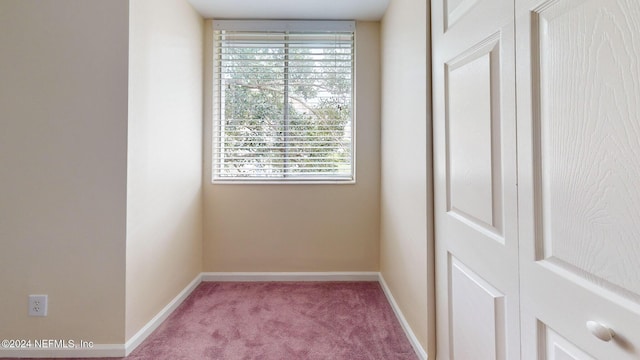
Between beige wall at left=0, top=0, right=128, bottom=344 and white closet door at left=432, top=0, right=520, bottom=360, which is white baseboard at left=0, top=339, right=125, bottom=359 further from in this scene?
white closet door at left=432, top=0, right=520, bottom=360

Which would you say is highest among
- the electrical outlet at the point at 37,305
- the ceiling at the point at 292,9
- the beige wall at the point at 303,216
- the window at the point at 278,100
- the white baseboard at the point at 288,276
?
the ceiling at the point at 292,9

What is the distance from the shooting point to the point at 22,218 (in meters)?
1.63

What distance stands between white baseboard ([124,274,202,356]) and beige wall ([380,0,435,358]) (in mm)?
1650

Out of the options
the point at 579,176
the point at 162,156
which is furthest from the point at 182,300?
the point at 579,176

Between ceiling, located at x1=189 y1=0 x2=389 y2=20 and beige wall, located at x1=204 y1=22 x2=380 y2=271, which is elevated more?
ceiling, located at x1=189 y1=0 x2=389 y2=20

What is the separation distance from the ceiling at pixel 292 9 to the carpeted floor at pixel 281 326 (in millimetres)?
2420

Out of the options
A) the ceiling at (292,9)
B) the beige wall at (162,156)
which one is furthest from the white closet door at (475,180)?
the beige wall at (162,156)

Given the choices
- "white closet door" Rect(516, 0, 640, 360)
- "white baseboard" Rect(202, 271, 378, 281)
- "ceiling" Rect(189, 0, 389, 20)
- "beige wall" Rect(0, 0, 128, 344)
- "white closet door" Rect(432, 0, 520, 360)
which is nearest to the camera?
"white closet door" Rect(516, 0, 640, 360)

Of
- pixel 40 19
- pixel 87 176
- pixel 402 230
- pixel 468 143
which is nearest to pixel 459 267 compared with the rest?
pixel 468 143

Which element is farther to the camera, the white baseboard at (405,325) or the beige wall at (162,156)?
the beige wall at (162,156)

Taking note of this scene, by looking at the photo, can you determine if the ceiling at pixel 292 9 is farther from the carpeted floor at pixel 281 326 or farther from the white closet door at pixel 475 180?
the carpeted floor at pixel 281 326

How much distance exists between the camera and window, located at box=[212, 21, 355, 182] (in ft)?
8.98

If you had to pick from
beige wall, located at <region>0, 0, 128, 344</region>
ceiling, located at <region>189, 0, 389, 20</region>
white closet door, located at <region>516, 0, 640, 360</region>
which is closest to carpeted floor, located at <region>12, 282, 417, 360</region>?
beige wall, located at <region>0, 0, 128, 344</region>

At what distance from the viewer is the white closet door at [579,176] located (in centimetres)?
55
